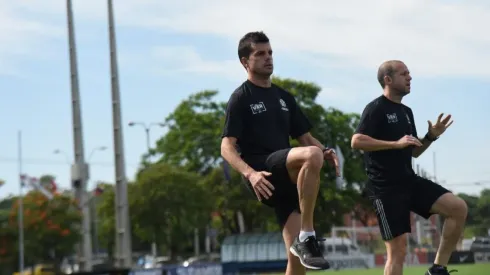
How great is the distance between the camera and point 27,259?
7838 centimetres

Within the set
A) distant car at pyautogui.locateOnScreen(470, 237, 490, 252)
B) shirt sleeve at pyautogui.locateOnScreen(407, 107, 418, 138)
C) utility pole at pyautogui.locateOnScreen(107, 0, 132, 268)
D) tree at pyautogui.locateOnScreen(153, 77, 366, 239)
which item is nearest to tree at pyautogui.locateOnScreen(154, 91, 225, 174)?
tree at pyautogui.locateOnScreen(153, 77, 366, 239)

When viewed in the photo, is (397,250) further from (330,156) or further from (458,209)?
(330,156)

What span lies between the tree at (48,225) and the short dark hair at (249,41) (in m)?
67.1

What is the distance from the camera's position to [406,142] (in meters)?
9.71

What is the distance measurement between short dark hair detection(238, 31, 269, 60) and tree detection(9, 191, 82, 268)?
6708 cm

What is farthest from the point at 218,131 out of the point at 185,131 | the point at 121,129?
the point at 121,129

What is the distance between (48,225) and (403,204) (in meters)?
68.0

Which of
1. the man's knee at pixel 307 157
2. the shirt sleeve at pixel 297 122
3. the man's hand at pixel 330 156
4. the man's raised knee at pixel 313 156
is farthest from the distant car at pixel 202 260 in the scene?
the man's raised knee at pixel 313 156

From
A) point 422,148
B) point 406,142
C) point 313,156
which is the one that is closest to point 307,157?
point 313,156

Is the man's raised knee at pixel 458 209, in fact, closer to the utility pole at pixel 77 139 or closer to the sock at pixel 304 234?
the sock at pixel 304 234

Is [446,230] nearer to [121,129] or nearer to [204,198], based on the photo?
[121,129]

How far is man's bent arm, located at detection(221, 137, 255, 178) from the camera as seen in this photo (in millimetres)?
8352

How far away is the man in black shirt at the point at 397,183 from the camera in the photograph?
10.2 metres

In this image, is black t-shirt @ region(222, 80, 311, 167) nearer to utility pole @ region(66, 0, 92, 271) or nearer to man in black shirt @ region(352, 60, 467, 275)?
man in black shirt @ region(352, 60, 467, 275)
